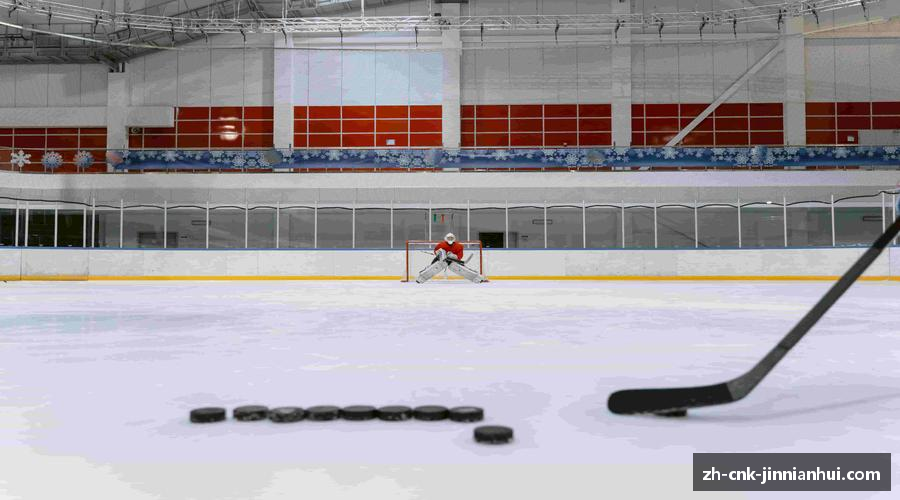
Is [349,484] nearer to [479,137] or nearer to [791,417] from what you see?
[791,417]

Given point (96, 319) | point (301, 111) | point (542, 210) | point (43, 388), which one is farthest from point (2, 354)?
point (301, 111)

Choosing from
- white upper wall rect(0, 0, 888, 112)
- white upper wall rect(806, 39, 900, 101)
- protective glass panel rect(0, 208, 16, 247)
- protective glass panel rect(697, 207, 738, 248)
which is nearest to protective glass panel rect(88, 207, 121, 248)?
protective glass panel rect(0, 208, 16, 247)

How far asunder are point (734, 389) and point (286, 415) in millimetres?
1858

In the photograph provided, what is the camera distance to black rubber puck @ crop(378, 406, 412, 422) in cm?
300

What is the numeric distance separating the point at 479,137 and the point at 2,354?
23.0m

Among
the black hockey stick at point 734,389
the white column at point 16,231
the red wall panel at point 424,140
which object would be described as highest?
the red wall panel at point 424,140

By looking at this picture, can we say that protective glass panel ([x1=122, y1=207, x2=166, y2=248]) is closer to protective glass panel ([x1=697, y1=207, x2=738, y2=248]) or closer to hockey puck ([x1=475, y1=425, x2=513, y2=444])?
protective glass panel ([x1=697, y1=207, x2=738, y2=248])

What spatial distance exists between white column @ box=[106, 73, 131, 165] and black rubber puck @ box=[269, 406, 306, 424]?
27.2 meters

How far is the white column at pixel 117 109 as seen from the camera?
27.3 metres

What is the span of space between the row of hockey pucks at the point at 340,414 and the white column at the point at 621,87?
24.8 metres

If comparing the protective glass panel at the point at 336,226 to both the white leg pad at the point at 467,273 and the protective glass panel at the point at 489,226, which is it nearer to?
the protective glass panel at the point at 489,226

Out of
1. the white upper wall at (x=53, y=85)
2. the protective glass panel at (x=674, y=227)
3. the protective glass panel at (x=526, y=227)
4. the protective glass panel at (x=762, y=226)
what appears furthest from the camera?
the white upper wall at (x=53, y=85)

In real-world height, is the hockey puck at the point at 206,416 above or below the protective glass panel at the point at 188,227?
below

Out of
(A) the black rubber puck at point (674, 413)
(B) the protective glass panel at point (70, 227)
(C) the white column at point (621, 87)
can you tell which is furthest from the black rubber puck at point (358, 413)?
(C) the white column at point (621, 87)
